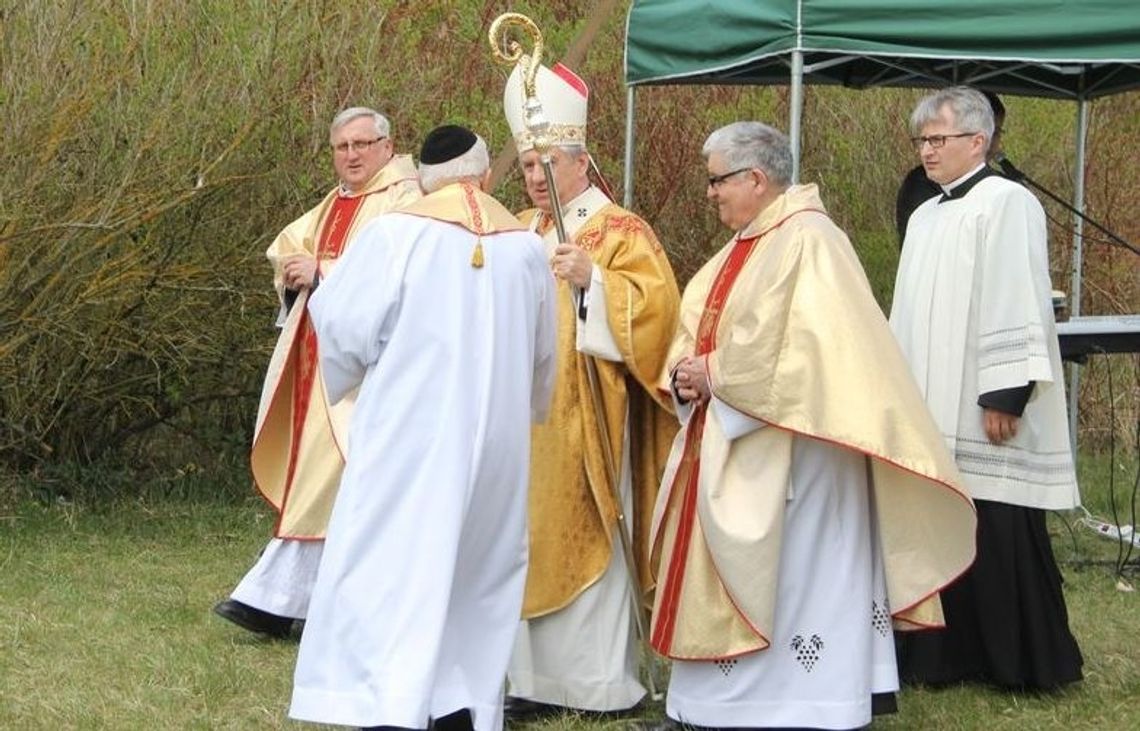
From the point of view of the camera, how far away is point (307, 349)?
6.50 m

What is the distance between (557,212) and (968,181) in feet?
4.25

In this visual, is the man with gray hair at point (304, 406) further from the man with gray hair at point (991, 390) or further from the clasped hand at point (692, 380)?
the man with gray hair at point (991, 390)

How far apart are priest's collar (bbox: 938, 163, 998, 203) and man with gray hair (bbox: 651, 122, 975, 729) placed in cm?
82

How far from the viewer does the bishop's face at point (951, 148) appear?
5590 millimetres

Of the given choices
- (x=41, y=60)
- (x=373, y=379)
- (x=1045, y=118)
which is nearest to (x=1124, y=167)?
(x=1045, y=118)

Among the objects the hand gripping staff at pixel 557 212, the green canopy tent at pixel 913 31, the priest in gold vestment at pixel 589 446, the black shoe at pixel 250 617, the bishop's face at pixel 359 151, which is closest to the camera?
the hand gripping staff at pixel 557 212

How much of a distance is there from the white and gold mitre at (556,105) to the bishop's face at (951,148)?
1011mm

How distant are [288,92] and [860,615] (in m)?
5.04

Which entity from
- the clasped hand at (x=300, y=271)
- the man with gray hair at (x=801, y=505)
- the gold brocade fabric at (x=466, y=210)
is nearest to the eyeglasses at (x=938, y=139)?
the man with gray hair at (x=801, y=505)

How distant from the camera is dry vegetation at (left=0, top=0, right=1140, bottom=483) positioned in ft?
27.0

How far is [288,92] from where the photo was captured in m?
9.02

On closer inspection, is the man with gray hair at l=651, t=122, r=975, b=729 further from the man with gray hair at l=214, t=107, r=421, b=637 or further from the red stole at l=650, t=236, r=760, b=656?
the man with gray hair at l=214, t=107, r=421, b=637

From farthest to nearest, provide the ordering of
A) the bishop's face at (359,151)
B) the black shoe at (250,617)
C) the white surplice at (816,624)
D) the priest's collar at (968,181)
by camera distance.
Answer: the bishop's face at (359,151) < the black shoe at (250,617) < the priest's collar at (968,181) < the white surplice at (816,624)

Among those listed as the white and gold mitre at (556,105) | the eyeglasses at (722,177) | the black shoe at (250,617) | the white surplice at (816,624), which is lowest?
the black shoe at (250,617)
